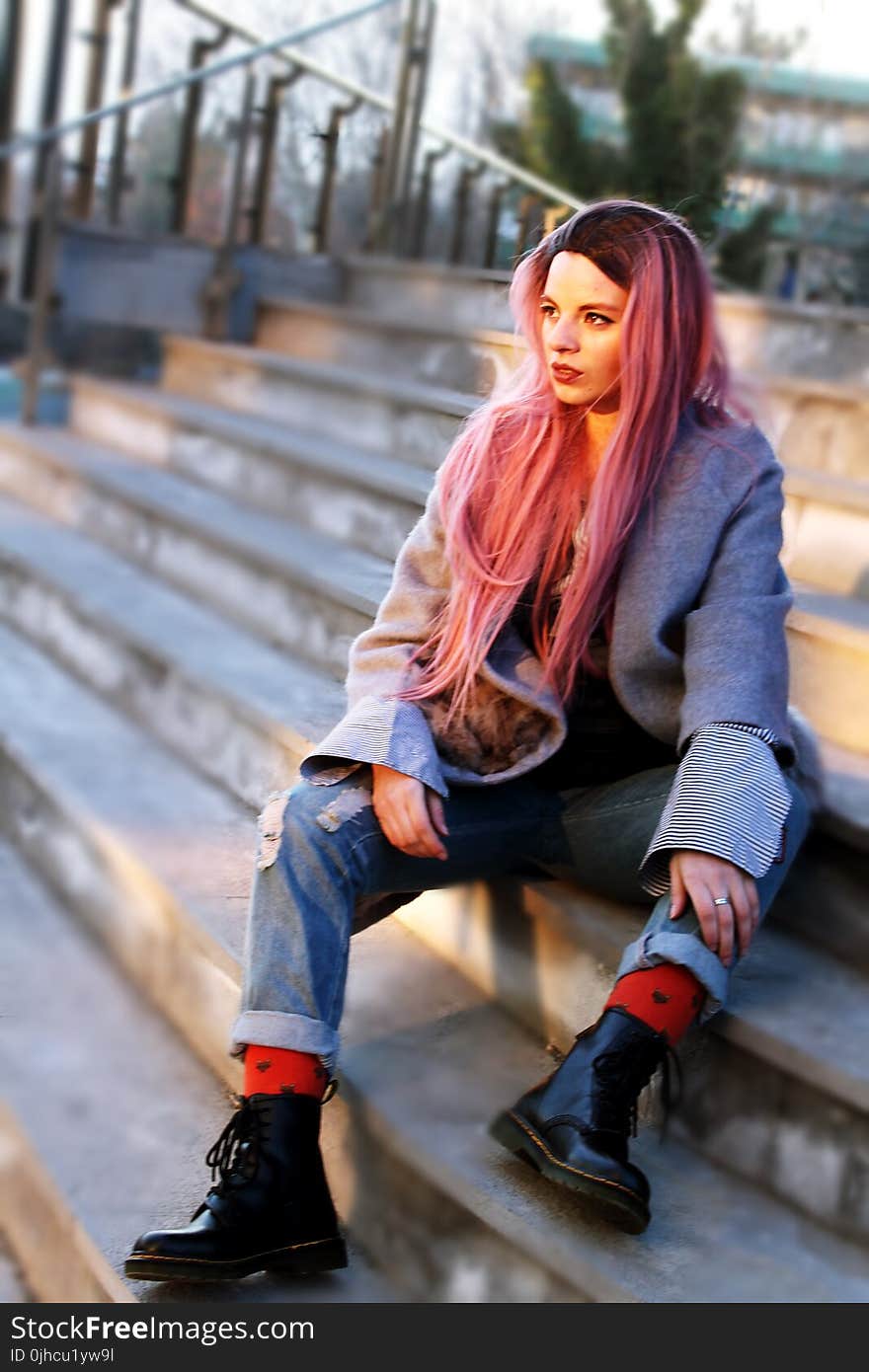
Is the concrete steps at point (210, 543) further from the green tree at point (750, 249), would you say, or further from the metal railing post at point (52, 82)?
the green tree at point (750, 249)

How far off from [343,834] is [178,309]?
342cm

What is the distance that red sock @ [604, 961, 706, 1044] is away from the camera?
55.1 inches

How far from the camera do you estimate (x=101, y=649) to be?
2910 millimetres

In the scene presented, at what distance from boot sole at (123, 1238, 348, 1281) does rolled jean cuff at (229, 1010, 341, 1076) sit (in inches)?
7.3

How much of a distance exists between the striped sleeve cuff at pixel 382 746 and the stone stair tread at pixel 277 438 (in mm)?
587

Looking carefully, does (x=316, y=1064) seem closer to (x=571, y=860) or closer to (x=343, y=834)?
(x=343, y=834)

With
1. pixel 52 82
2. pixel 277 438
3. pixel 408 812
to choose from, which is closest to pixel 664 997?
pixel 408 812

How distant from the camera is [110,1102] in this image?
1.79 meters

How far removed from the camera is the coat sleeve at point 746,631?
1.52m

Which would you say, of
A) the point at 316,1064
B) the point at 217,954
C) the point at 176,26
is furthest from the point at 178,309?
the point at 316,1064

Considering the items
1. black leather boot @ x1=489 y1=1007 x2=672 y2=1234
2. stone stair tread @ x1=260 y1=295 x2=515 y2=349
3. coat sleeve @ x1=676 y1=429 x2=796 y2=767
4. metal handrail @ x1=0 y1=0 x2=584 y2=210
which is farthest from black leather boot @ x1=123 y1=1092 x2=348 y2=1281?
metal handrail @ x1=0 y1=0 x2=584 y2=210

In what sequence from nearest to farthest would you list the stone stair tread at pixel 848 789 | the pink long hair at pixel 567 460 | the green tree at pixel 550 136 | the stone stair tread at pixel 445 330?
the pink long hair at pixel 567 460 < the stone stair tread at pixel 848 789 < the stone stair tread at pixel 445 330 < the green tree at pixel 550 136

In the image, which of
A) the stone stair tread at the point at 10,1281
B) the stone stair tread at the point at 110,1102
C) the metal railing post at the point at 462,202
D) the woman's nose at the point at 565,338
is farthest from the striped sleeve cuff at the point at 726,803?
the metal railing post at the point at 462,202

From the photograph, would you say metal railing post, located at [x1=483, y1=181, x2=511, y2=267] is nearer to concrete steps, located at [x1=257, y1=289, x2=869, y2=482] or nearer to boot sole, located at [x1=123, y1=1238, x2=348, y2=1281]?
concrete steps, located at [x1=257, y1=289, x2=869, y2=482]
